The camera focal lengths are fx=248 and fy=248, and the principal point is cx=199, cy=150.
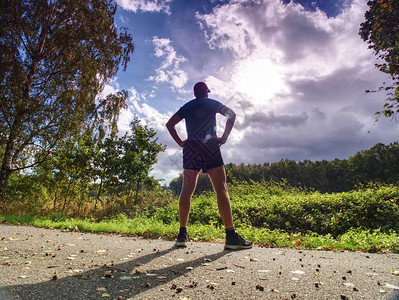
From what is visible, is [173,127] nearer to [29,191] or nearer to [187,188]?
[187,188]

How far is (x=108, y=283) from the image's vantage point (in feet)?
6.75

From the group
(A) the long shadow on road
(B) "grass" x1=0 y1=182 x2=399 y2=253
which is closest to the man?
(A) the long shadow on road

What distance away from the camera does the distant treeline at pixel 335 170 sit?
5158 cm

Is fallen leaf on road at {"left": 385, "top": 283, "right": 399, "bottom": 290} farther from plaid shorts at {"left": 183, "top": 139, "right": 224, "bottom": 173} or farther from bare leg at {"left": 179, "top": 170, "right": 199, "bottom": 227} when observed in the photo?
bare leg at {"left": 179, "top": 170, "right": 199, "bottom": 227}

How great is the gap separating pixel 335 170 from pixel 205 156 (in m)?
71.2

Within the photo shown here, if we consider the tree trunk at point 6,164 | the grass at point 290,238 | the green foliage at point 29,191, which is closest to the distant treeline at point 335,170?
the green foliage at point 29,191

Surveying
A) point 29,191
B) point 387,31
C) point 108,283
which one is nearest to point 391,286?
point 108,283

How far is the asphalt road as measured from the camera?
185 cm

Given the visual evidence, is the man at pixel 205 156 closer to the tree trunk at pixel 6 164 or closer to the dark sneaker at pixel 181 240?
the dark sneaker at pixel 181 240

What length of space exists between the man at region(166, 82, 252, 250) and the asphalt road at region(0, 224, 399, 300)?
34cm

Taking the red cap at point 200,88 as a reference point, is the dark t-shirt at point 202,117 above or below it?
below

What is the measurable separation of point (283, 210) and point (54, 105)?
37.5 feet

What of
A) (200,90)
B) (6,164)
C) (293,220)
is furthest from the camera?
(6,164)

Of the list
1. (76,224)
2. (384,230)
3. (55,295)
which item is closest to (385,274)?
(55,295)
